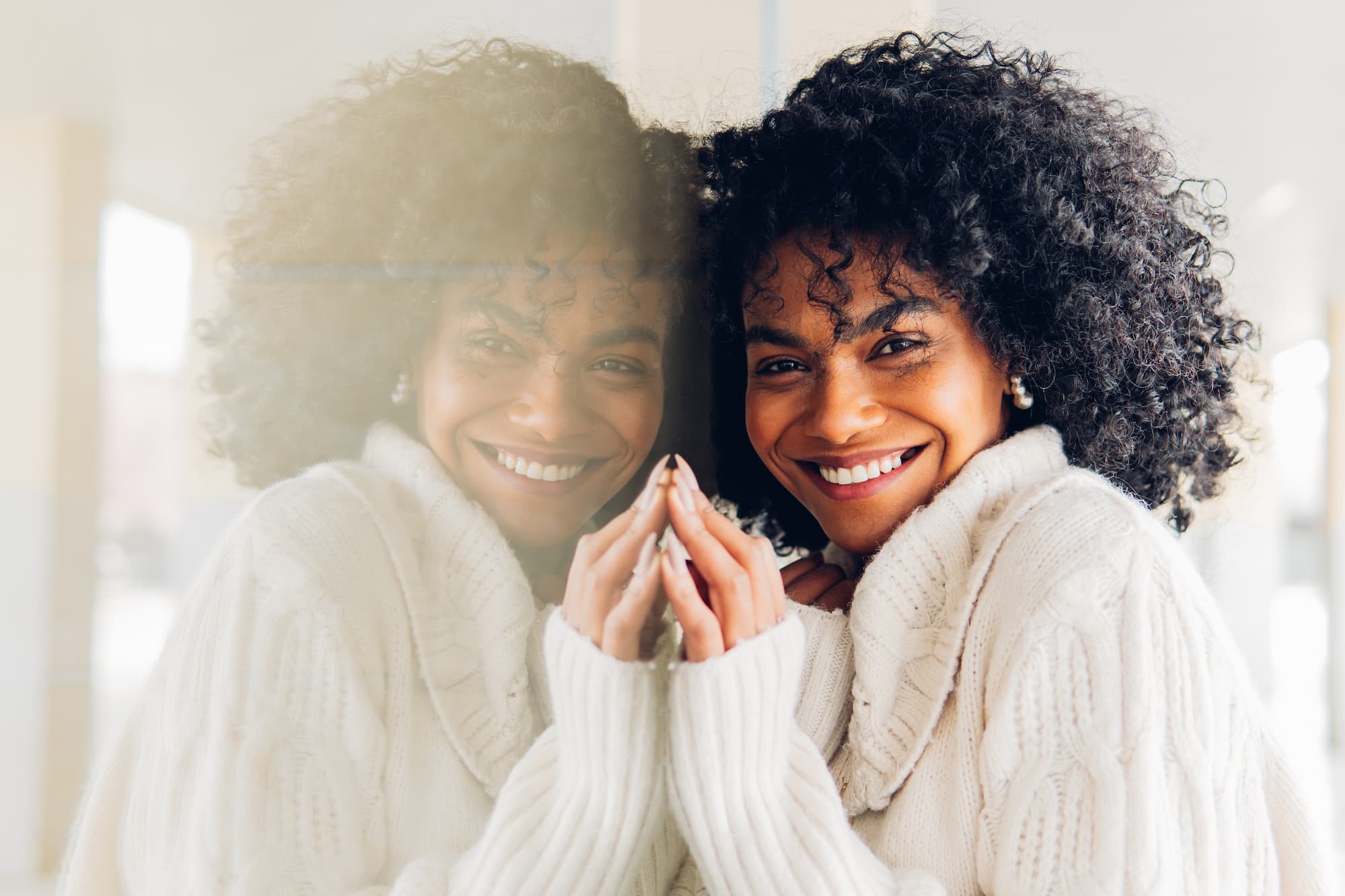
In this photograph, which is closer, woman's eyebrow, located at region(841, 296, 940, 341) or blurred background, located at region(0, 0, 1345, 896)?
blurred background, located at region(0, 0, 1345, 896)

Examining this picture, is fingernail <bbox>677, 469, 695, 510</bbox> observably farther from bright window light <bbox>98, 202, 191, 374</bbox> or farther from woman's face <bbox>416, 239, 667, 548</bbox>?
bright window light <bbox>98, 202, 191, 374</bbox>

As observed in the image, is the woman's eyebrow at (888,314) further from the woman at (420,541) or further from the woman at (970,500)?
the woman at (420,541)

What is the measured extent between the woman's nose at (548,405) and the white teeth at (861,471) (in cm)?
27

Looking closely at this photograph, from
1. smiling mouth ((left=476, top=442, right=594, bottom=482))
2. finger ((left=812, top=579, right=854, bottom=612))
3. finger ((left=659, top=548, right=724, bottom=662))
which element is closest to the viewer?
finger ((left=659, top=548, right=724, bottom=662))

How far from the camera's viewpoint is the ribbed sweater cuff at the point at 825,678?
896 millimetres

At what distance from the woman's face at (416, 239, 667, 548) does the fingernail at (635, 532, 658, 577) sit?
0.35 ft

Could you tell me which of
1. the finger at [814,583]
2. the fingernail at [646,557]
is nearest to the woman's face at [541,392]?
the fingernail at [646,557]

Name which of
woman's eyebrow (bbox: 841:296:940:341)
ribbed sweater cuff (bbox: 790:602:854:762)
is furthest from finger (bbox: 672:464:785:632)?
woman's eyebrow (bbox: 841:296:940:341)

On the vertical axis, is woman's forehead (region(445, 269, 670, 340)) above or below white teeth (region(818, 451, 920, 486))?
above

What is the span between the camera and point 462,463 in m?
0.84

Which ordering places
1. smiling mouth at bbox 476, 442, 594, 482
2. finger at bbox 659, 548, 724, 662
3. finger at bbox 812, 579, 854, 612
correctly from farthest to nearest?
finger at bbox 812, 579, 854, 612 < smiling mouth at bbox 476, 442, 594, 482 < finger at bbox 659, 548, 724, 662

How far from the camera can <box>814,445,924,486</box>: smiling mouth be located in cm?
94

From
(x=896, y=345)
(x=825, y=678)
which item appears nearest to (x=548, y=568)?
(x=825, y=678)

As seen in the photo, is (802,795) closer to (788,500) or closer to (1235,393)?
(788,500)
